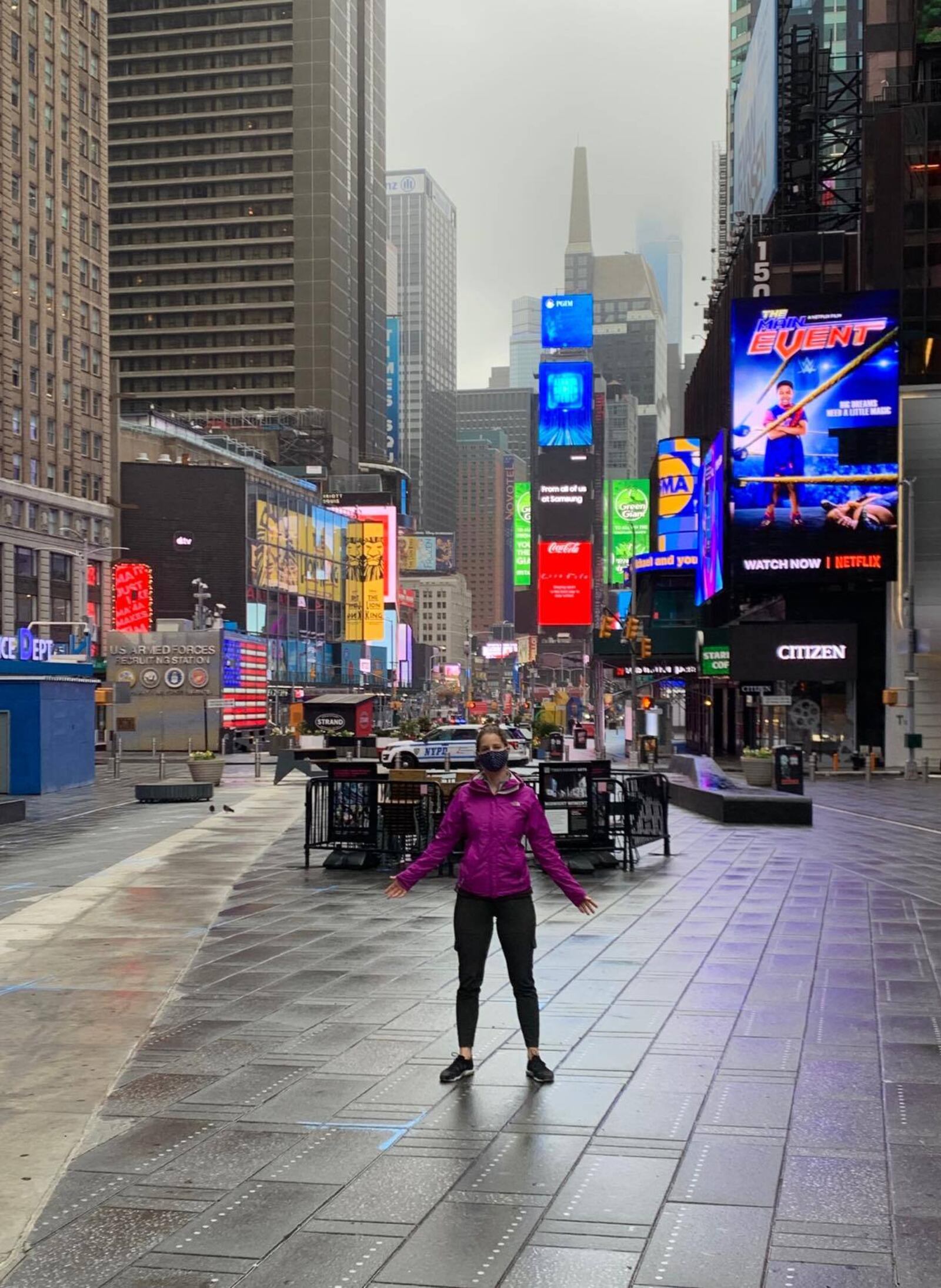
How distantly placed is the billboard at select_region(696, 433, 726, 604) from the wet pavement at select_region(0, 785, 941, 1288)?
52.1 meters

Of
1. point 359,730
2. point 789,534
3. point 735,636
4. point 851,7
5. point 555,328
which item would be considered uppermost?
point 851,7

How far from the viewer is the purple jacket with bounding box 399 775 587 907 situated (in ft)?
27.3

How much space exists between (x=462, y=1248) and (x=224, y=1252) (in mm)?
957

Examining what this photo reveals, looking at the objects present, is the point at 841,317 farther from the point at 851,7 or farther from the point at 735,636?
the point at 851,7

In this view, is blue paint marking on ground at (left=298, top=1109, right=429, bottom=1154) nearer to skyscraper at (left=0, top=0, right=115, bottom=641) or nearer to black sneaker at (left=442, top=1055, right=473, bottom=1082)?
black sneaker at (left=442, top=1055, right=473, bottom=1082)

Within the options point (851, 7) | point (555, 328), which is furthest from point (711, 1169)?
point (555, 328)

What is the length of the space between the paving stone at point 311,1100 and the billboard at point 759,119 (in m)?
75.0

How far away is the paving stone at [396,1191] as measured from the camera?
604 cm

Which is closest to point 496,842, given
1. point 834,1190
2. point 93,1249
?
point 834,1190

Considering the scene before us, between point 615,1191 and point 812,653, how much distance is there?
58.1 m

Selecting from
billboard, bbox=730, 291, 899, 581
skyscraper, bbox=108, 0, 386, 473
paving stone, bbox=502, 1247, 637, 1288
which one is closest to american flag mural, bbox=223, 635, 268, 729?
billboard, bbox=730, 291, 899, 581

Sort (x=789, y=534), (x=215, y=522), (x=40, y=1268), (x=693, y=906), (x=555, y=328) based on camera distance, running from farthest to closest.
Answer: (x=555, y=328), (x=215, y=522), (x=789, y=534), (x=693, y=906), (x=40, y=1268)

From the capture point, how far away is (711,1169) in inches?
261

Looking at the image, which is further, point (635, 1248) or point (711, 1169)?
point (711, 1169)
